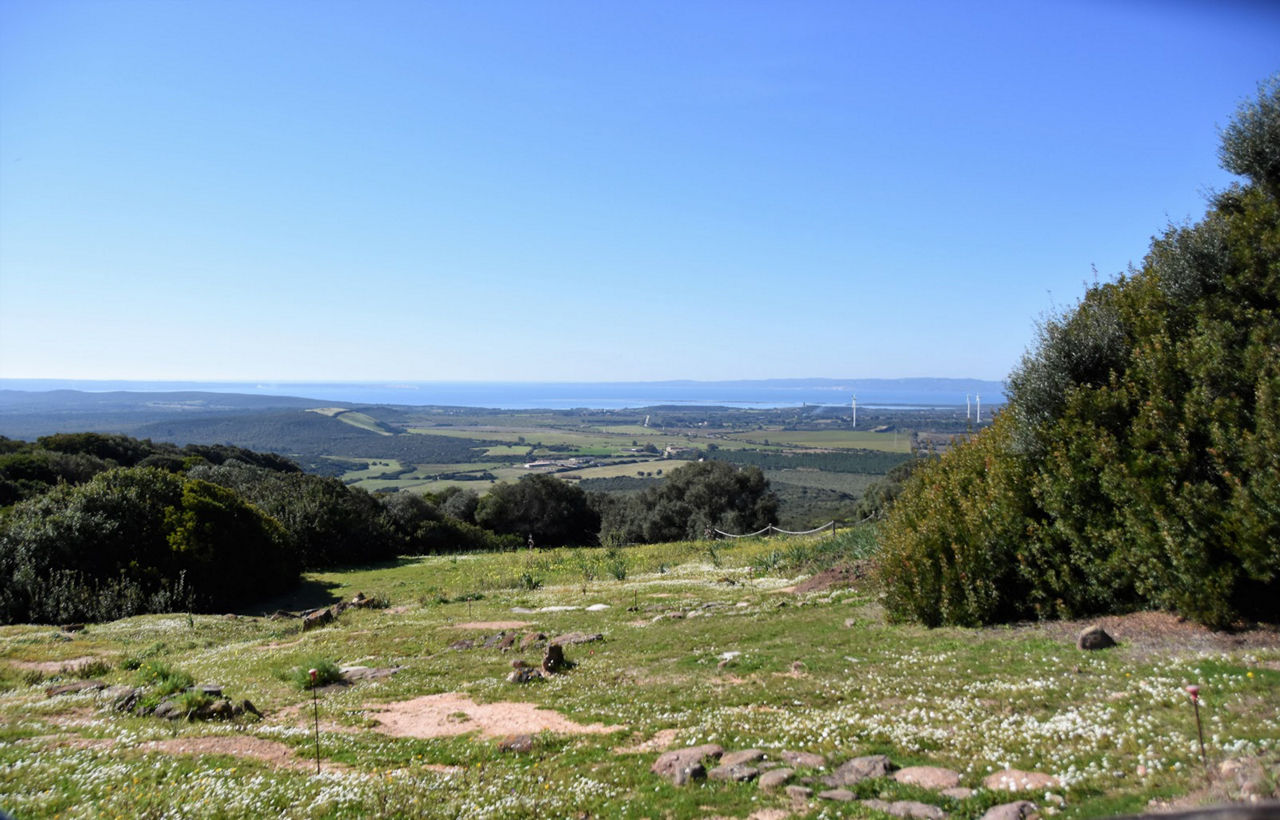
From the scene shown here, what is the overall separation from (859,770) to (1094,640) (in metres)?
5.89

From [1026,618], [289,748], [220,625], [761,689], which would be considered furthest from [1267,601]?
[220,625]

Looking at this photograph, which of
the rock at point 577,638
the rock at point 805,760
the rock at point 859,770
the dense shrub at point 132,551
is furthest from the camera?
the dense shrub at point 132,551

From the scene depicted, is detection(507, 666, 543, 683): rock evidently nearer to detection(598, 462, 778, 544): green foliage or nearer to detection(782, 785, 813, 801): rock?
detection(782, 785, 813, 801): rock

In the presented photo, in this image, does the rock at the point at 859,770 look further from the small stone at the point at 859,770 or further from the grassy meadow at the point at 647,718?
the grassy meadow at the point at 647,718

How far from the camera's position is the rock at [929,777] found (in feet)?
22.3

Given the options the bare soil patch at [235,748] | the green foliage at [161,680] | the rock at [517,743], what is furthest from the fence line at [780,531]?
the bare soil patch at [235,748]

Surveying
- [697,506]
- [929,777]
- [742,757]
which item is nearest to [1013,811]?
[929,777]

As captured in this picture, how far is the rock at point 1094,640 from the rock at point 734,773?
6499 millimetres

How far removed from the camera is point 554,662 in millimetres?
13836

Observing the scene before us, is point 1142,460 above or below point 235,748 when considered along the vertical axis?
above

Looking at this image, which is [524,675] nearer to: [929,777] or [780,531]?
[929,777]

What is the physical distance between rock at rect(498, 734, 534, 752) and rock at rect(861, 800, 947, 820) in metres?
4.37

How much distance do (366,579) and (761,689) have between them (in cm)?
2659

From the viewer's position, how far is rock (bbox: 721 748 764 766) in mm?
7914
